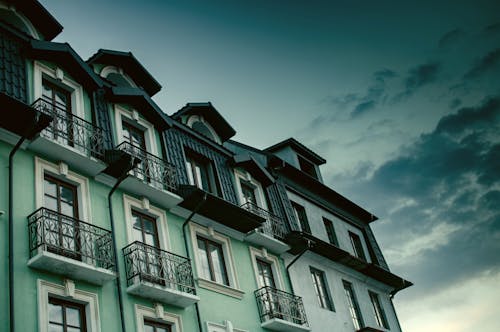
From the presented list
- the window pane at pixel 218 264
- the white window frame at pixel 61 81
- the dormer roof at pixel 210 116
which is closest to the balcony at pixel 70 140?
the white window frame at pixel 61 81

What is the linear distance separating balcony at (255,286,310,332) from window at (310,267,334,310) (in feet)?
8.09

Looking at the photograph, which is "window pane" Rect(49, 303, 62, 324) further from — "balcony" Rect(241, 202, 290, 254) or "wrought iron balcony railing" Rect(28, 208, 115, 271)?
"balcony" Rect(241, 202, 290, 254)

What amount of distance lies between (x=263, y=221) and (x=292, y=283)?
9.80ft

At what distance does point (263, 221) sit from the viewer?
67.1ft

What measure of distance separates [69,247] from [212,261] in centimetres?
621

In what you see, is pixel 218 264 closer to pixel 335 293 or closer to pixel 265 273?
pixel 265 273

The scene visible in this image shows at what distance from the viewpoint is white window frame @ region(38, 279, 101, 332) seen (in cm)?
1225

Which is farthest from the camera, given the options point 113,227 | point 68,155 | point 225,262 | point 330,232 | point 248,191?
point 330,232

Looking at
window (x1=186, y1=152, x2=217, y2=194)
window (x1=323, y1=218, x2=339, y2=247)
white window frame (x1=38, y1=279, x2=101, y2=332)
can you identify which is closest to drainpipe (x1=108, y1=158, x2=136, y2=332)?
white window frame (x1=38, y1=279, x2=101, y2=332)

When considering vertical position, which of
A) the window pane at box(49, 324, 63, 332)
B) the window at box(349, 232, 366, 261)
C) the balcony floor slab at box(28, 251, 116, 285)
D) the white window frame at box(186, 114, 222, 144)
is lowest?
the window pane at box(49, 324, 63, 332)

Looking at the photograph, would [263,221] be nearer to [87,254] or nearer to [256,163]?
[256,163]

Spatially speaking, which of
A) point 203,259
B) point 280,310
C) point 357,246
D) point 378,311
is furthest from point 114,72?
point 378,311

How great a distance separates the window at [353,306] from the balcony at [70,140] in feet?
43.9

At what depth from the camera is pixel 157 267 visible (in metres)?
15.9
